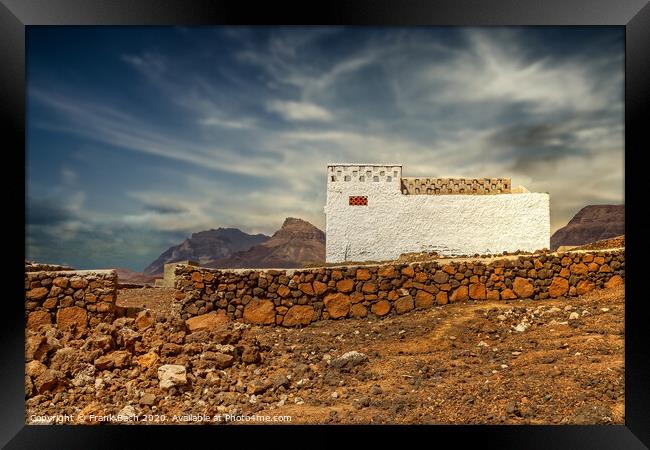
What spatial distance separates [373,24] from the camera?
12.8 ft

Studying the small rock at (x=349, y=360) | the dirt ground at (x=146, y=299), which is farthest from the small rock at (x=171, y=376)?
the dirt ground at (x=146, y=299)

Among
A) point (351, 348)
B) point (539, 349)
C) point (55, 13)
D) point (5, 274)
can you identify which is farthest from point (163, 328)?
point (539, 349)

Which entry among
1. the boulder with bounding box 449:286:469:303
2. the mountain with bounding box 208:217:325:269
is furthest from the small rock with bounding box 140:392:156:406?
the mountain with bounding box 208:217:325:269

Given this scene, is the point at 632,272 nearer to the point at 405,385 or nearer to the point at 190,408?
the point at 405,385

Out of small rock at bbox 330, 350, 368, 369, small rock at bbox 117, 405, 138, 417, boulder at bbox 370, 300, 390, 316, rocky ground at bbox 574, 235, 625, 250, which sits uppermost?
rocky ground at bbox 574, 235, 625, 250

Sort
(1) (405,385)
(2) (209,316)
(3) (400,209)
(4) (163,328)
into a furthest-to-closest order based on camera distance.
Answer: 1. (3) (400,209)
2. (2) (209,316)
3. (4) (163,328)
4. (1) (405,385)

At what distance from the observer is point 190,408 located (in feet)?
14.1

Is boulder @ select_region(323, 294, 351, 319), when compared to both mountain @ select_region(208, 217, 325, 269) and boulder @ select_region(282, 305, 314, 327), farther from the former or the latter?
mountain @ select_region(208, 217, 325, 269)

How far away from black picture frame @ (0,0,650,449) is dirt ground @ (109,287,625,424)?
15 centimetres

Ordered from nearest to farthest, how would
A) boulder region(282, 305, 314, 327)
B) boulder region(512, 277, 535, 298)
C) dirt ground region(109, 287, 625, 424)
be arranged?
dirt ground region(109, 287, 625, 424)
boulder region(282, 305, 314, 327)
boulder region(512, 277, 535, 298)

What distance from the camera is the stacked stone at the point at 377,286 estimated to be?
6738mm

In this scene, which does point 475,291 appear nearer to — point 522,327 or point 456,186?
point 522,327

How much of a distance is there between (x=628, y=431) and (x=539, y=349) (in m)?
1.32

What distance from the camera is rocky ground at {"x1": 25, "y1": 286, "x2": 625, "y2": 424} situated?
13.6ft
